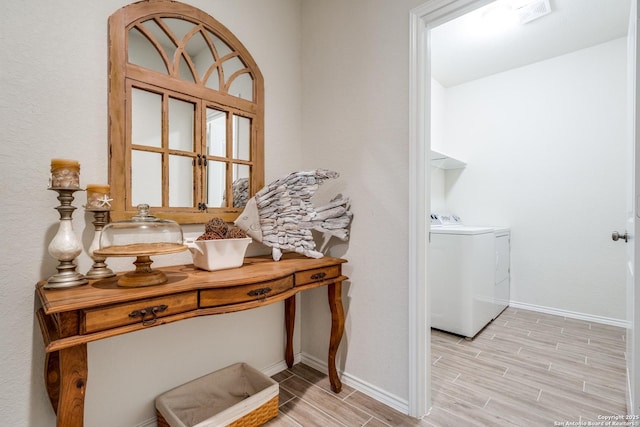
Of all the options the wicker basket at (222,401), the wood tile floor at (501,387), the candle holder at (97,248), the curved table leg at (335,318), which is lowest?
the wood tile floor at (501,387)

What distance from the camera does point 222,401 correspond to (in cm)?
164

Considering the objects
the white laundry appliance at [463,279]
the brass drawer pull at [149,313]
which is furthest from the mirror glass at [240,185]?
→ the white laundry appliance at [463,279]

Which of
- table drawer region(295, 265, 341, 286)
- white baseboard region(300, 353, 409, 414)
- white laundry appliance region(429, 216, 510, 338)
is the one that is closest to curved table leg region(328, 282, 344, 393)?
table drawer region(295, 265, 341, 286)

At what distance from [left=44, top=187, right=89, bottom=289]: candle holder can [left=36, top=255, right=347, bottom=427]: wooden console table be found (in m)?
0.04

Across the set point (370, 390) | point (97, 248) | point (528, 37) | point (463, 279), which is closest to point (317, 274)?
point (370, 390)

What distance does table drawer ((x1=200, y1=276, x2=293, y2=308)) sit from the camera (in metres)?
1.20

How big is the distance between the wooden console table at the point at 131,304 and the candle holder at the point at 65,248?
0.04 metres

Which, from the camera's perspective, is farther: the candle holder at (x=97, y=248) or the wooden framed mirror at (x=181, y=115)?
the wooden framed mirror at (x=181, y=115)

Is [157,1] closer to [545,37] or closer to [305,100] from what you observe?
[305,100]

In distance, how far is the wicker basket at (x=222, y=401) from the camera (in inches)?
53.6

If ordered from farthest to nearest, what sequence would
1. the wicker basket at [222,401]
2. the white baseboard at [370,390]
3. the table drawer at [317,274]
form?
the white baseboard at [370,390] < the table drawer at [317,274] < the wicker basket at [222,401]

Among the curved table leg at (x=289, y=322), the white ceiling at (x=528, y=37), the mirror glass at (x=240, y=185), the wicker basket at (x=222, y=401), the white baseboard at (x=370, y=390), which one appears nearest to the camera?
the wicker basket at (x=222, y=401)

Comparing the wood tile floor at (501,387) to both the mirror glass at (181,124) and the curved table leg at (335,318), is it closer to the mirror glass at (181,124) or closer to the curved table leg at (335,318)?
the curved table leg at (335,318)

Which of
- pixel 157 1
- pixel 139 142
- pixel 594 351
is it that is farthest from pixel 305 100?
pixel 594 351
